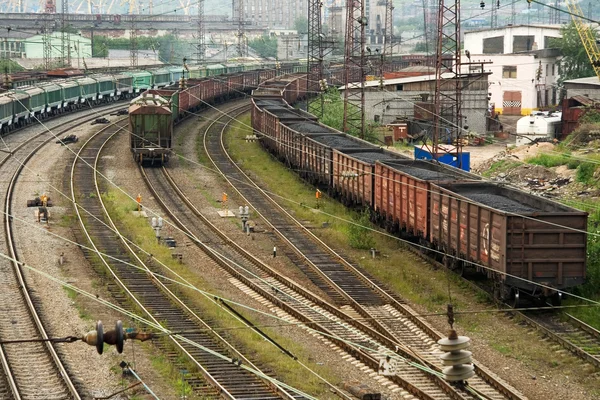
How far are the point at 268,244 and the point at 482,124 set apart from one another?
38054 millimetres

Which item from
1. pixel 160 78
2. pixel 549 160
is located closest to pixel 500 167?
pixel 549 160

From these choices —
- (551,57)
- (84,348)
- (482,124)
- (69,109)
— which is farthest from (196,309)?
(551,57)

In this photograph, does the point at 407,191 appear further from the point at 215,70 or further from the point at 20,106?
the point at 215,70

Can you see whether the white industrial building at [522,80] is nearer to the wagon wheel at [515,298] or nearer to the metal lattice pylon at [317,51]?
the metal lattice pylon at [317,51]

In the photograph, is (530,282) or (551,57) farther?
(551,57)

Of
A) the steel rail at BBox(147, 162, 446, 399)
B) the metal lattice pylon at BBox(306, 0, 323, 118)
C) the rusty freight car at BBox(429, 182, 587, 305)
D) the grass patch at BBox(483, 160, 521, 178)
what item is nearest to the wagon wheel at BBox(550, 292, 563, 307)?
the rusty freight car at BBox(429, 182, 587, 305)

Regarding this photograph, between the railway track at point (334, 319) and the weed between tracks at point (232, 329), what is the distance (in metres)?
1.01

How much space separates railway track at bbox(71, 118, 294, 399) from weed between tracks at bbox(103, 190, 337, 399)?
1.16 ft

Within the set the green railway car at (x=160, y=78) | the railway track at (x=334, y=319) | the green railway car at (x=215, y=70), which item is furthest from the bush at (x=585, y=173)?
the green railway car at (x=215, y=70)

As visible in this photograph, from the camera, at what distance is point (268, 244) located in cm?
3478

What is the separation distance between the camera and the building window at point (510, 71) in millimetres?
84438

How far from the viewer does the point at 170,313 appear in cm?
2602

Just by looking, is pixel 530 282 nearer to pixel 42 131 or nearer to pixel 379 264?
pixel 379 264

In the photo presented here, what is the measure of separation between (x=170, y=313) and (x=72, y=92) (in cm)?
5605
